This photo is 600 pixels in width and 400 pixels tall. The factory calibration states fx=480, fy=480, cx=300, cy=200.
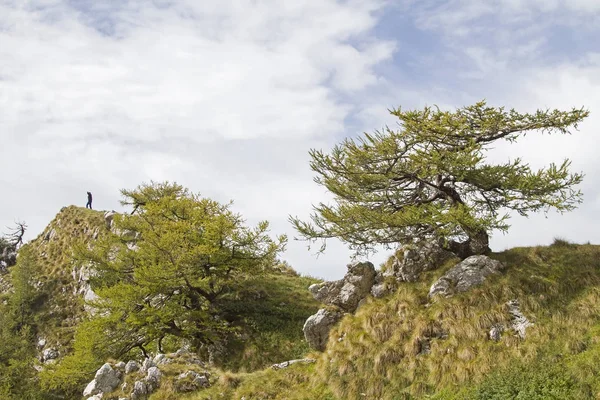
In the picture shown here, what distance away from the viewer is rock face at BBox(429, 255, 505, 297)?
2260cm

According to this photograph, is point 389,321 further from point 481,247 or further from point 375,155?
point 375,155

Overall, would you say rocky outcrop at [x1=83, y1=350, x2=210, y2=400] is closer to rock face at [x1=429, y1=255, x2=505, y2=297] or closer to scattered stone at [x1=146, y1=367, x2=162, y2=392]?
scattered stone at [x1=146, y1=367, x2=162, y2=392]

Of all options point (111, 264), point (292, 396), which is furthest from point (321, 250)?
point (111, 264)

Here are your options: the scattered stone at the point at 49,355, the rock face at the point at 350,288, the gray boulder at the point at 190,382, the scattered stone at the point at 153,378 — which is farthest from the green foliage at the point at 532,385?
the scattered stone at the point at 49,355

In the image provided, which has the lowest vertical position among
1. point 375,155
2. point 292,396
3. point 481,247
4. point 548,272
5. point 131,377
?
point 292,396

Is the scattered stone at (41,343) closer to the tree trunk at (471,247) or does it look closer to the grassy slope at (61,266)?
the grassy slope at (61,266)

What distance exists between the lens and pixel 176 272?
31.4m

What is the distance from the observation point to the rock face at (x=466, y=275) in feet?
74.2

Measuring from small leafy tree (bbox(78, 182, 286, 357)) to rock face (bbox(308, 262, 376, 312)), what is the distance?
8.03 m

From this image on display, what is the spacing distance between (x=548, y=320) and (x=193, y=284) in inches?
826

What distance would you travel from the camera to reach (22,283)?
157ft

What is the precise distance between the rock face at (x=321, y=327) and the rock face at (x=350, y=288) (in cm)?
70

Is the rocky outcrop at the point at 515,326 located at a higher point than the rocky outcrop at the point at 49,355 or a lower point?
lower

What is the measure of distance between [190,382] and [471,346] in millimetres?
13769
